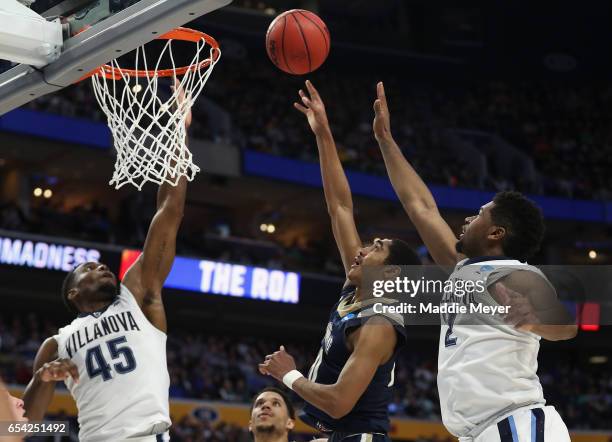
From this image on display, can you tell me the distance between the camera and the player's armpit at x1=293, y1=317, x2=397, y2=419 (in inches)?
131

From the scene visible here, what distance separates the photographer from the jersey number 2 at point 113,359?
13.5ft

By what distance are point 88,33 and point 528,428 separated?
2.27 m

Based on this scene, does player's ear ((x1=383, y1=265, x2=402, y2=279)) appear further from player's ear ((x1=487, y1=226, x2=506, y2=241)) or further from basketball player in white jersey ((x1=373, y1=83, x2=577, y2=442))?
player's ear ((x1=487, y1=226, x2=506, y2=241))

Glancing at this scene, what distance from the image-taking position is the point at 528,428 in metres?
3.02

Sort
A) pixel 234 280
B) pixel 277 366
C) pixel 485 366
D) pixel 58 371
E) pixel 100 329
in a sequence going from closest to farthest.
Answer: pixel 485 366 < pixel 277 366 < pixel 58 371 < pixel 100 329 < pixel 234 280

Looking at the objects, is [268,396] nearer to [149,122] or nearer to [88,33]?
[149,122]

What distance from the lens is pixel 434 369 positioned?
2023 cm

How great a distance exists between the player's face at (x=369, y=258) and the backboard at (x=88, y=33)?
112cm

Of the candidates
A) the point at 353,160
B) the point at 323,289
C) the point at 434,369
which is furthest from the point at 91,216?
the point at 434,369

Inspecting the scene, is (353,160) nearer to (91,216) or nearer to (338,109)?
(338,109)

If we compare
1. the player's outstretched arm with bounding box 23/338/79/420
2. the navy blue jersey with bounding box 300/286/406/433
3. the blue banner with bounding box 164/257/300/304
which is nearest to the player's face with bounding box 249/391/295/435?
the player's outstretched arm with bounding box 23/338/79/420

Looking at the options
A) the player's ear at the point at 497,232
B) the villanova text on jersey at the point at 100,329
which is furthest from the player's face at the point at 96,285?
the player's ear at the point at 497,232

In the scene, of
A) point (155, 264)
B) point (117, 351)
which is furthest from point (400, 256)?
point (117, 351)

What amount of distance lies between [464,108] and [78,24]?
22132mm
